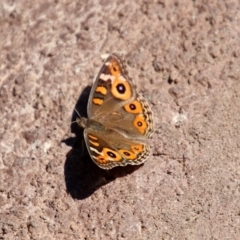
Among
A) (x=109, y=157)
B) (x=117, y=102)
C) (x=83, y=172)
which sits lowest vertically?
(x=83, y=172)

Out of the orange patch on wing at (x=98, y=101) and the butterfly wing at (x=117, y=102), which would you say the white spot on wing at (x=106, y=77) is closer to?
the butterfly wing at (x=117, y=102)

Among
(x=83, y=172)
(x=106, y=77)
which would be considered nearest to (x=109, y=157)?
(x=83, y=172)

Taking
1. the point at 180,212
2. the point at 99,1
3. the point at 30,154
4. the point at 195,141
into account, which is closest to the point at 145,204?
the point at 180,212

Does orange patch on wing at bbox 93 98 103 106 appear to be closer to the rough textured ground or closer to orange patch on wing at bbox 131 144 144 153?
the rough textured ground

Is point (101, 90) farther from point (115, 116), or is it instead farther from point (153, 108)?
point (153, 108)

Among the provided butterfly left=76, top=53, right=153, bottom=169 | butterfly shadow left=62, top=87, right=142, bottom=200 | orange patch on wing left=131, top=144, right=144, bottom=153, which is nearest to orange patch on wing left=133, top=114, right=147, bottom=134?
butterfly left=76, top=53, right=153, bottom=169

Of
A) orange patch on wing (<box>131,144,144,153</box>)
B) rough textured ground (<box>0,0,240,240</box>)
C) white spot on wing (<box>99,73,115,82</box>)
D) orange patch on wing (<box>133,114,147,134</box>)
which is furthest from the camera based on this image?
white spot on wing (<box>99,73,115,82</box>)

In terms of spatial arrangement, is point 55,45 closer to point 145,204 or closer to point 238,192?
point 145,204
